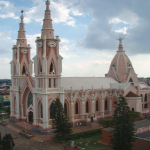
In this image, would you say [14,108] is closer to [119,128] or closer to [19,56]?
[19,56]

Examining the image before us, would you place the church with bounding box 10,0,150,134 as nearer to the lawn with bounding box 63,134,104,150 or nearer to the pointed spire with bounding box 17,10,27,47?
the pointed spire with bounding box 17,10,27,47

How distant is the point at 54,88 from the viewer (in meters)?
40.1

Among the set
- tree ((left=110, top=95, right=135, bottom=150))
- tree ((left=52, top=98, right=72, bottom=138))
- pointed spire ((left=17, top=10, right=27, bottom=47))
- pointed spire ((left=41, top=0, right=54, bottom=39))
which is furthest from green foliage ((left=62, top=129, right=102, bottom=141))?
pointed spire ((left=17, top=10, right=27, bottom=47))

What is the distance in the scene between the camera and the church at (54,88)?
131 ft

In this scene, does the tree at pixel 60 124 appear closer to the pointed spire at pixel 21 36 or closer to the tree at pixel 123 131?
the tree at pixel 123 131

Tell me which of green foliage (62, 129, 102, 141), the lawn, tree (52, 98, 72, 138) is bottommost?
the lawn

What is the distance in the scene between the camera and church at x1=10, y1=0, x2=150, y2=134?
131 ft

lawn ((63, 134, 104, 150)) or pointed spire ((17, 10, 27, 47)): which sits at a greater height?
pointed spire ((17, 10, 27, 47))

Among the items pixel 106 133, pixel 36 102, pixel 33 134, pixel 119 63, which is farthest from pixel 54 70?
pixel 119 63

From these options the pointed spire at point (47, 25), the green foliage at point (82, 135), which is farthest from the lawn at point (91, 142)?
the pointed spire at point (47, 25)

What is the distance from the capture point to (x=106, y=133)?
3291cm

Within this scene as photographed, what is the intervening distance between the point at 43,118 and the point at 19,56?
1874cm

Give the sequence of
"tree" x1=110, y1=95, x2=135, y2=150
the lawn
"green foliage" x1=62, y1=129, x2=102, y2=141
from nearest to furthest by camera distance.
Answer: "tree" x1=110, y1=95, x2=135, y2=150 → the lawn → "green foliage" x1=62, y1=129, x2=102, y2=141

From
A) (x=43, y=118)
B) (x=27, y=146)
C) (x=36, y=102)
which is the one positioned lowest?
(x=27, y=146)
